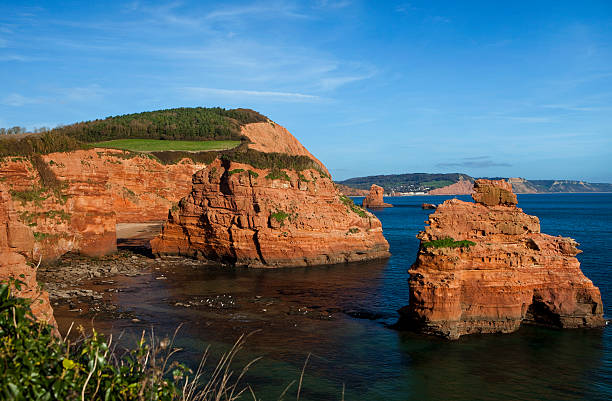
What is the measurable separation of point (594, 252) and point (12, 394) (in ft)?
171

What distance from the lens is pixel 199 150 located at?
80.5 metres

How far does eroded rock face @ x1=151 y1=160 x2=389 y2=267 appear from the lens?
38906 mm

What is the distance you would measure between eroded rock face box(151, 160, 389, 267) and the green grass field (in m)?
40.3

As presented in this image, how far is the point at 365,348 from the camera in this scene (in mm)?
20047

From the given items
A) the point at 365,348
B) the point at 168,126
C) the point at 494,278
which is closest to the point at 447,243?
the point at 494,278

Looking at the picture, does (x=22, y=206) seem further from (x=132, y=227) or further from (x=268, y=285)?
(x=132, y=227)

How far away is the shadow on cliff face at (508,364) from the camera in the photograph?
52.3ft

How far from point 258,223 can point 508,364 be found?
2461 cm

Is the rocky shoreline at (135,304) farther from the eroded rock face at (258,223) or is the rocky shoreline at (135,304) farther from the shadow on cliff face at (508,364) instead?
the shadow on cliff face at (508,364)

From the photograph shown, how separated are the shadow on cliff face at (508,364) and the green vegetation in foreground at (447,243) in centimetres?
434

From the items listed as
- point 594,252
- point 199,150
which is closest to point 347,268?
point 594,252

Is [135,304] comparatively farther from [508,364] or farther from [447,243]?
[508,364]

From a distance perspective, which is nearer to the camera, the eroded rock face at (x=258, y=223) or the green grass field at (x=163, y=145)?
the eroded rock face at (x=258, y=223)

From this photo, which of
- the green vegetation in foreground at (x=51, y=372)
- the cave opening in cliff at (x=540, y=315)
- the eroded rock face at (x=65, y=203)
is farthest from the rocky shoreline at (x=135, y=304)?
the green vegetation in foreground at (x=51, y=372)
